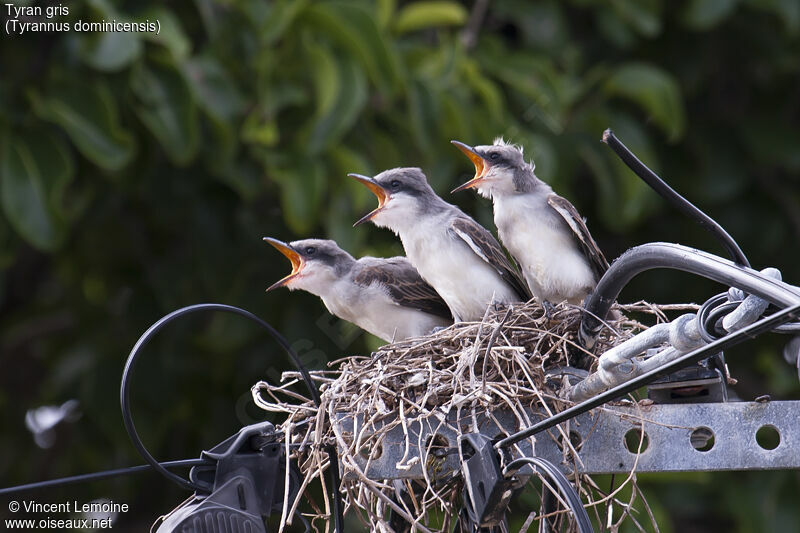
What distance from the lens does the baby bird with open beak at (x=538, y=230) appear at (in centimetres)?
338

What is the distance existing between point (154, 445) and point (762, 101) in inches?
158

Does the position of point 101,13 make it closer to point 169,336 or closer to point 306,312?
point 306,312

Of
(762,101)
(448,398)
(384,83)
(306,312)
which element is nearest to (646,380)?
(448,398)

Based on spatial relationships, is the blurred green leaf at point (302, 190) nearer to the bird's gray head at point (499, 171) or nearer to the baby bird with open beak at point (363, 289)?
the baby bird with open beak at point (363, 289)

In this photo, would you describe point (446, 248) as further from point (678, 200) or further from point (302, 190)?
point (678, 200)

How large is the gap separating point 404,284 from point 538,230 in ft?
1.98

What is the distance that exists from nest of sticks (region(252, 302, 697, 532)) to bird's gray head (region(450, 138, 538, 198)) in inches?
21.7

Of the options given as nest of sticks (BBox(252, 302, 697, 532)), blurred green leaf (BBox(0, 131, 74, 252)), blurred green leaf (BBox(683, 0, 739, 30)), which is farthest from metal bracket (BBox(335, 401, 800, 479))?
blurred green leaf (BBox(683, 0, 739, 30))

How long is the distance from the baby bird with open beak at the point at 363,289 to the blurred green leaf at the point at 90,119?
40.4 inches

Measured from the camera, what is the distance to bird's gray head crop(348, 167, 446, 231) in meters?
3.62

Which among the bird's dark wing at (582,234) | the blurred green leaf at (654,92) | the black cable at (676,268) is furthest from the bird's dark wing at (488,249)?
the blurred green leaf at (654,92)

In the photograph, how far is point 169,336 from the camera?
578 centimetres

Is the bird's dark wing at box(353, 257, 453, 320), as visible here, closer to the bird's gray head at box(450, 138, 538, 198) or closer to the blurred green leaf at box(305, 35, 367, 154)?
the bird's gray head at box(450, 138, 538, 198)

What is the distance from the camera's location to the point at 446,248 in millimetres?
3604
